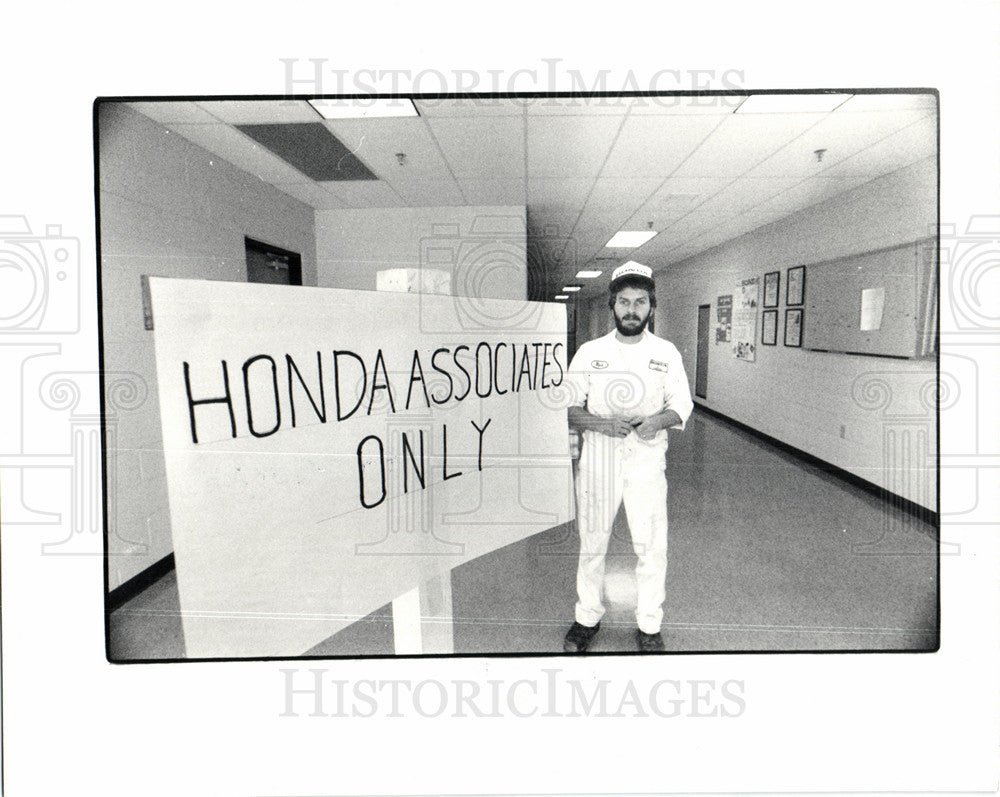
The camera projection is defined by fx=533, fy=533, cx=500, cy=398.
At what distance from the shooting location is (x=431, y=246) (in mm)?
1133

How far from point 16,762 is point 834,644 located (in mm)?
1850

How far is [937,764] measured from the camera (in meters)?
1.20

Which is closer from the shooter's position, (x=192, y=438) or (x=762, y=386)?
(x=192, y=438)

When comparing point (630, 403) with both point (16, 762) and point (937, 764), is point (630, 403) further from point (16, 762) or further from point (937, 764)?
point (16, 762)

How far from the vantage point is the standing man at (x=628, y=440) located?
1.21 metres

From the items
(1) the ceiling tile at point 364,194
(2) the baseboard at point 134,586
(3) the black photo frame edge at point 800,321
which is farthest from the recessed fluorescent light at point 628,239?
(2) the baseboard at point 134,586

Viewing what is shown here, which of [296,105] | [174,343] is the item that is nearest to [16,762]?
[174,343]

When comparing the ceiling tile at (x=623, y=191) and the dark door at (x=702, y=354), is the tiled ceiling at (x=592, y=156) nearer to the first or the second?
the ceiling tile at (x=623, y=191)

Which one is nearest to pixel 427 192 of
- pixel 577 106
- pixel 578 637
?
pixel 577 106

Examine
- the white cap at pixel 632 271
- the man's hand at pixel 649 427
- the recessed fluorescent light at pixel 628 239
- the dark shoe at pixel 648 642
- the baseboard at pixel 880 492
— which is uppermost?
the recessed fluorescent light at pixel 628 239

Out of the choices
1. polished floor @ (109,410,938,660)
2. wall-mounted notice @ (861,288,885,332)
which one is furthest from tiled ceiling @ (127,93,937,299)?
polished floor @ (109,410,938,660)

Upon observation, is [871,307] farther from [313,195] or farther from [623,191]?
[313,195]

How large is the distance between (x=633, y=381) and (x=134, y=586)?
1.19 meters

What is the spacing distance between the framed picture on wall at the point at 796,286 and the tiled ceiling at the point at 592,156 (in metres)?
0.12
